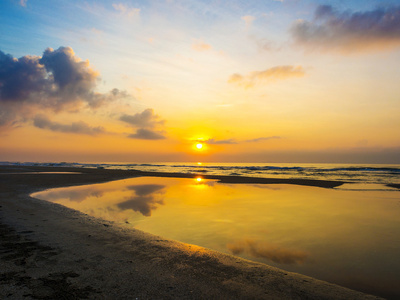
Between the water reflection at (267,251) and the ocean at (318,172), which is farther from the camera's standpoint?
the ocean at (318,172)

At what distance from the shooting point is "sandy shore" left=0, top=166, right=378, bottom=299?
4.80m

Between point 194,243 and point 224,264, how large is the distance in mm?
2003

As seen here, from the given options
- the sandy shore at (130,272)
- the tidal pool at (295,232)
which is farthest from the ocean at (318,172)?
the sandy shore at (130,272)

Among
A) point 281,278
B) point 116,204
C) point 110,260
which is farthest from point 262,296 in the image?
point 116,204

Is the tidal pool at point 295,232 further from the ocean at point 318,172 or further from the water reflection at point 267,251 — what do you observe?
the ocean at point 318,172

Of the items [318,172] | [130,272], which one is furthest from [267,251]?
[318,172]

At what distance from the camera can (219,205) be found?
15367 mm

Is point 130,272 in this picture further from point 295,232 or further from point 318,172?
point 318,172

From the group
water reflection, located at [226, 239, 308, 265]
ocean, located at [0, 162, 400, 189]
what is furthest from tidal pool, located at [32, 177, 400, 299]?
ocean, located at [0, 162, 400, 189]

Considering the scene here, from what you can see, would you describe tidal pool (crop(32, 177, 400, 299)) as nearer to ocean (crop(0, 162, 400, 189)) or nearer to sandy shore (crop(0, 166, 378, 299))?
sandy shore (crop(0, 166, 378, 299))

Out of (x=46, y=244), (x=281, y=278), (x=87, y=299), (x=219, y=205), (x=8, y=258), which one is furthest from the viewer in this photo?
(x=219, y=205)

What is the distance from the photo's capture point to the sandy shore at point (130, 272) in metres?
4.80

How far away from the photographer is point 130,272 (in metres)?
5.68

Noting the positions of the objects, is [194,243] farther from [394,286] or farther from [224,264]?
[394,286]
